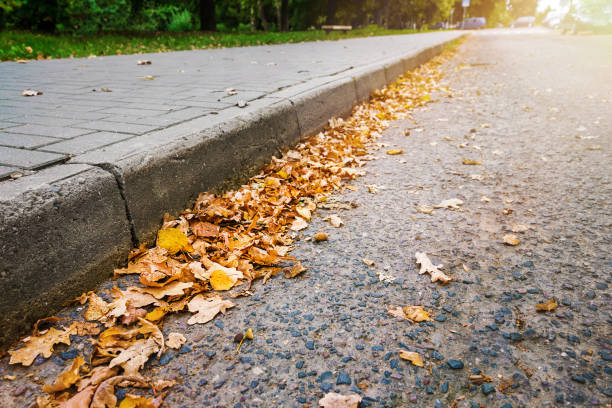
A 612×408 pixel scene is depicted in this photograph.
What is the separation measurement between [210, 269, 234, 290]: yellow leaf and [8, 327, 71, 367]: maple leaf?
0.56 meters

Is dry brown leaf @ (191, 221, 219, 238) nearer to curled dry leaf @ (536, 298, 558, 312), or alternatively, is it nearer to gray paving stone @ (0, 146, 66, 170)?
gray paving stone @ (0, 146, 66, 170)

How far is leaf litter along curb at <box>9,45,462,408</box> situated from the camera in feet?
4.28

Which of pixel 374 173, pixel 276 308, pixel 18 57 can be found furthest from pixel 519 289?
pixel 18 57

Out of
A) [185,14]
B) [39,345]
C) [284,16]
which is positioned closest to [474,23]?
[284,16]

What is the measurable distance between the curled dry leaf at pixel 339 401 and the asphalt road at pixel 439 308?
2 cm

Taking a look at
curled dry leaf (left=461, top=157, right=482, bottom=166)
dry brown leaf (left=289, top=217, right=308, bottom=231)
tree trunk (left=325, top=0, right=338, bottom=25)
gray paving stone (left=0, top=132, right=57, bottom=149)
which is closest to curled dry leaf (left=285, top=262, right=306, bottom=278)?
dry brown leaf (left=289, top=217, right=308, bottom=231)

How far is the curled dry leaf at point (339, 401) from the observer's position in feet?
3.96

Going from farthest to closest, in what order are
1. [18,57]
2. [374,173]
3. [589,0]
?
[589,0] → [18,57] → [374,173]

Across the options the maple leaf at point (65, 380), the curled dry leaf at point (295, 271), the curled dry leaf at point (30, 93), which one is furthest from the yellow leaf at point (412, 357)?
the curled dry leaf at point (30, 93)

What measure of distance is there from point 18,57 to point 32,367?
6.93 m

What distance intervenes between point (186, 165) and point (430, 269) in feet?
4.25

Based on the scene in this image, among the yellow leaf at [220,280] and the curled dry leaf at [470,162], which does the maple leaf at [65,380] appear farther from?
the curled dry leaf at [470,162]

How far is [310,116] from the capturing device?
11.3 ft

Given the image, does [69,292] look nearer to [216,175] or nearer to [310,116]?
[216,175]
